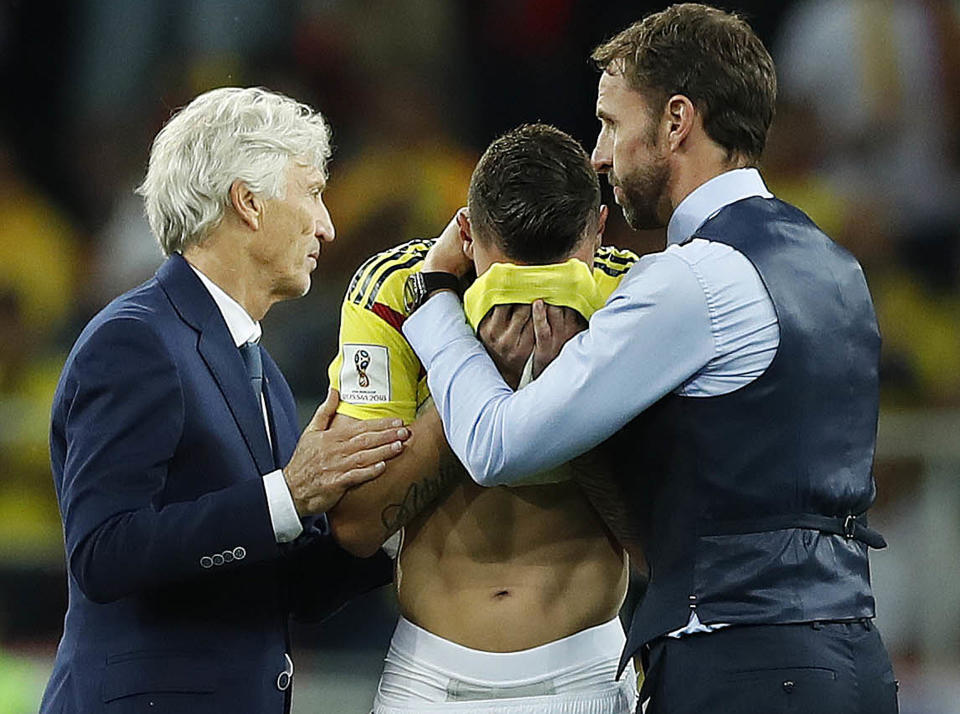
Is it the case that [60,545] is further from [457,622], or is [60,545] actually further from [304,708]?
[457,622]

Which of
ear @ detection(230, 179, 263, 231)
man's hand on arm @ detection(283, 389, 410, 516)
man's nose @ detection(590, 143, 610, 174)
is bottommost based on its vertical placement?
man's hand on arm @ detection(283, 389, 410, 516)

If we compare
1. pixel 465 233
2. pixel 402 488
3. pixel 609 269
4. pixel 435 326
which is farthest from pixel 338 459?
pixel 609 269

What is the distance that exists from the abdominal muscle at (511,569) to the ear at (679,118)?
462 millimetres

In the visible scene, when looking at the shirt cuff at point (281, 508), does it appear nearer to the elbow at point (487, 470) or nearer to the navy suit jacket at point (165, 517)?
the navy suit jacket at point (165, 517)

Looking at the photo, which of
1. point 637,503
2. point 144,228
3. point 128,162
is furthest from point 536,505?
point 128,162

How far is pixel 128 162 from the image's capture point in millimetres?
4879

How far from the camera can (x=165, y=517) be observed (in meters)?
1.89

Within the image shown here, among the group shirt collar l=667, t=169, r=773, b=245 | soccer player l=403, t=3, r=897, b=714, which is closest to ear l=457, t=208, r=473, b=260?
soccer player l=403, t=3, r=897, b=714

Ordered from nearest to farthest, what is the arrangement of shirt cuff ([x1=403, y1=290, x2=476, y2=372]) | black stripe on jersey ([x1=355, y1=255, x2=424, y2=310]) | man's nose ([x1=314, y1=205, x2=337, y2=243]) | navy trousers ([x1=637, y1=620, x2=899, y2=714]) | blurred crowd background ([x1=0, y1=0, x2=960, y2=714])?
1. navy trousers ([x1=637, y1=620, x2=899, y2=714])
2. shirt cuff ([x1=403, y1=290, x2=476, y2=372])
3. black stripe on jersey ([x1=355, y1=255, x2=424, y2=310])
4. man's nose ([x1=314, y1=205, x2=337, y2=243])
5. blurred crowd background ([x1=0, y1=0, x2=960, y2=714])

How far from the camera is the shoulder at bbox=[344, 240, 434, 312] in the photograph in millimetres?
1960

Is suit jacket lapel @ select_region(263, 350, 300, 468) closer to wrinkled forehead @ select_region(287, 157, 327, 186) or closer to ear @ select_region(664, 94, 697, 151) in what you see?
wrinkled forehead @ select_region(287, 157, 327, 186)

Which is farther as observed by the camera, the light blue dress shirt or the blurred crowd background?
the blurred crowd background

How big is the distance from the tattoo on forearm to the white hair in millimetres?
490

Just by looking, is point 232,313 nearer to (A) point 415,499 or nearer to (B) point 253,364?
(B) point 253,364
